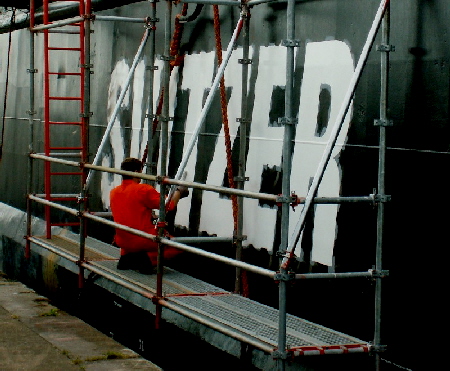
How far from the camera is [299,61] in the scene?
7148mm

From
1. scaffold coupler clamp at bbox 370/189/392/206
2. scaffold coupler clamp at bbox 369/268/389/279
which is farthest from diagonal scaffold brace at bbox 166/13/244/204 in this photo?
scaffold coupler clamp at bbox 369/268/389/279

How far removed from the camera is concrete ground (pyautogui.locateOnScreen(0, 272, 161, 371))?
25.5 ft

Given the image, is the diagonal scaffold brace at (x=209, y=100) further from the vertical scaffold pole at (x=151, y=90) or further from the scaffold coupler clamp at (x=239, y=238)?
the vertical scaffold pole at (x=151, y=90)

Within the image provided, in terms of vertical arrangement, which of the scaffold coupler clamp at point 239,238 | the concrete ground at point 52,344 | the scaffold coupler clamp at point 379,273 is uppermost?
the scaffold coupler clamp at point 379,273

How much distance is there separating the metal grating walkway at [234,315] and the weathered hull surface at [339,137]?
25 cm

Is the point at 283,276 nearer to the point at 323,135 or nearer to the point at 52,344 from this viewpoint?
the point at 323,135

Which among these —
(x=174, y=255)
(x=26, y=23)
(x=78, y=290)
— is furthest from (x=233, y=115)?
(x=26, y=23)

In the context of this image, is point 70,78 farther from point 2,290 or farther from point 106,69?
point 2,290

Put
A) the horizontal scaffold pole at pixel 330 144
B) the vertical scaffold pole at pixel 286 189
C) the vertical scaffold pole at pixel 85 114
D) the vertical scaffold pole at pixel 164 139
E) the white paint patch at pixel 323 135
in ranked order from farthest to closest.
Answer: the vertical scaffold pole at pixel 85 114 → the vertical scaffold pole at pixel 164 139 → the white paint patch at pixel 323 135 → the vertical scaffold pole at pixel 286 189 → the horizontal scaffold pole at pixel 330 144

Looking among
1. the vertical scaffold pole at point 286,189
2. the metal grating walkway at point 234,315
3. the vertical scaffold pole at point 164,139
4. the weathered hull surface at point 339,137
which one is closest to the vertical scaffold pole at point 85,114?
the metal grating walkway at point 234,315

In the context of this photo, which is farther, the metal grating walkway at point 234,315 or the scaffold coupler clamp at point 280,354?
the metal grating walkway at point 234,315

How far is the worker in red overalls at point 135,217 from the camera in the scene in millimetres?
8492

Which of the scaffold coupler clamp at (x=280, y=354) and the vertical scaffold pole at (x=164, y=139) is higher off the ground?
the vertical scaffold pole at (x=164, y=139)

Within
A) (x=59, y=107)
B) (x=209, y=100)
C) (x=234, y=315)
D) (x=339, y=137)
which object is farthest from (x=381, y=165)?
(x=59, y=107)
